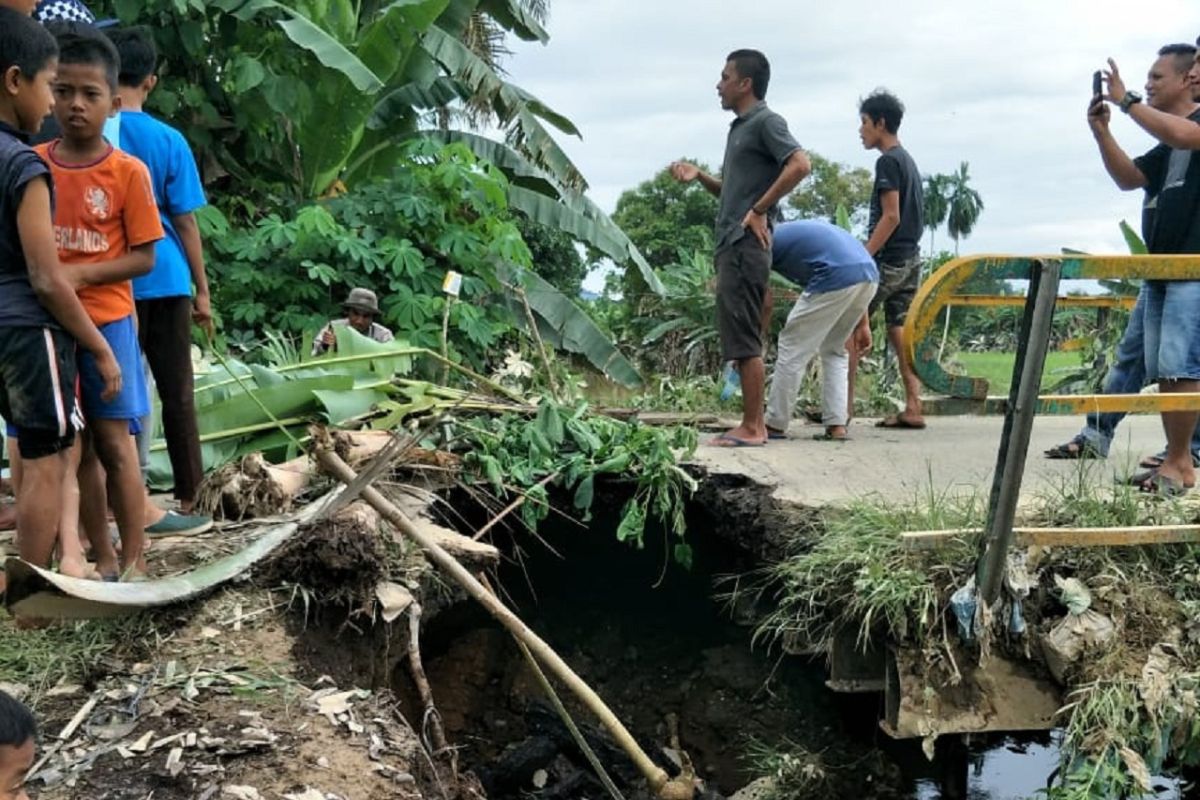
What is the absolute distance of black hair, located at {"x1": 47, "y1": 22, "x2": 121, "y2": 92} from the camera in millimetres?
3025

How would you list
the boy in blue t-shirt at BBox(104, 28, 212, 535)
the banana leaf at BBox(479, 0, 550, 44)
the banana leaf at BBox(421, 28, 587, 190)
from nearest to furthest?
the boy in blue t-shirt at BBox(104, 28, 212, 535) < the banana leaf at BBox(421, 28, 587, 190) < the banana leaf at BBox(479, 0, 550, 44)

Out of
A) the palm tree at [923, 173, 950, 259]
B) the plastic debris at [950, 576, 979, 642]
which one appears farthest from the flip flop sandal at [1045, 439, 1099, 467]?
the palm tree at [923, 173, 950, 259]

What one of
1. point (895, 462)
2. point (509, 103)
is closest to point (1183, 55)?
point (895, 462)

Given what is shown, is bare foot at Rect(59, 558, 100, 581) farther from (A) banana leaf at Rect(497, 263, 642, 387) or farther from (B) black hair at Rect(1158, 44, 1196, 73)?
(A) banana leaf at Rect(497, 263, 642, 387)

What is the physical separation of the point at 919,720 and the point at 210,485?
2.55 meters

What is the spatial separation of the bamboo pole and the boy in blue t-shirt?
2.26ft

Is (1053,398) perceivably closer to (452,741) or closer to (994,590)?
(994,590)

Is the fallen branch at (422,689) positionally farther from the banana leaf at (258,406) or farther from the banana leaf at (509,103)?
the banana leaf at (509,103)

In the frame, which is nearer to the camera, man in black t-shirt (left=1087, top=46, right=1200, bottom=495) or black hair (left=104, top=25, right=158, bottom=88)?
black hair (left=104, top=25, right=158, bottom=88)

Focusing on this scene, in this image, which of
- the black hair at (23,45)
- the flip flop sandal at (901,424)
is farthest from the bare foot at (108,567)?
the flip flop sandal at (901,424)

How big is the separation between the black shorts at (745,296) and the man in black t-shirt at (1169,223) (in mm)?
1578

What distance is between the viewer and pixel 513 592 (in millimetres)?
6656

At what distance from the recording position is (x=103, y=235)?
3.10 meters

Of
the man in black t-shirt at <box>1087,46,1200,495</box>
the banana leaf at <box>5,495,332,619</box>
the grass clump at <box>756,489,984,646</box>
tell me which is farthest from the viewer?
the man in black t-shirt at <box>1087,46,1200,495</box>
